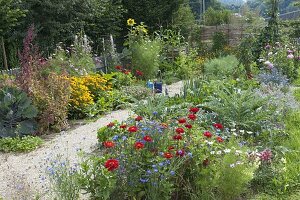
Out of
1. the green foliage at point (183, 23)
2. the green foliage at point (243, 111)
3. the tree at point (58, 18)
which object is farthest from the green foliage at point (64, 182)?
the green foliage at point (183, 23)

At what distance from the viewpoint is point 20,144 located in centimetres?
555

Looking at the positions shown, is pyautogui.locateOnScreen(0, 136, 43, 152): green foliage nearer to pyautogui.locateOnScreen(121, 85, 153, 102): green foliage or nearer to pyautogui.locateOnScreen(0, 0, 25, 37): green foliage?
pyautogui.locateOnScreen(121, 85, 153, 102): green foliage

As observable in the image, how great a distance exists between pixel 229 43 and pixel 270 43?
4.39 metres

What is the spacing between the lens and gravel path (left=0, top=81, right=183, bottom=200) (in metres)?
3.94

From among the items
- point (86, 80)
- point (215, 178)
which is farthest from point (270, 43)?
point (215, 178)

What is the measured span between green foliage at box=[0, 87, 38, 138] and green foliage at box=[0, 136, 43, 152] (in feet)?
0.62

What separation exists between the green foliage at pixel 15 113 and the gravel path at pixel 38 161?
1.53 feet

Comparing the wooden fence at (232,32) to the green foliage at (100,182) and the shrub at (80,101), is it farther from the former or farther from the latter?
the green foliage at (100,182)

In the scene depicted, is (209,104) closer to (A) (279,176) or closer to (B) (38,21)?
(A) (279,176)

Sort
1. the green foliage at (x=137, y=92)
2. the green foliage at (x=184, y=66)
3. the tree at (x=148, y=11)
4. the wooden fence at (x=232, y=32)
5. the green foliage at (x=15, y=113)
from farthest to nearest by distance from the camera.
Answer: the tree at (x=148, y=11), the wooden fence at (x=232, y=32), the green foliage at (x=184, y=66), the green foliage at (x=137, y=92), the green foliage at (x=15, y=113)

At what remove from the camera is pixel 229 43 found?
15164 millimetres

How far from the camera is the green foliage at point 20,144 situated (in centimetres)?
551

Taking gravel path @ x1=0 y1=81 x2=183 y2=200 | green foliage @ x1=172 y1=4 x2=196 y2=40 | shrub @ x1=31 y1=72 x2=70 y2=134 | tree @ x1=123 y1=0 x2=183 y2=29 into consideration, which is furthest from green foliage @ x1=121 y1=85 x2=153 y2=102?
tree @ x1=123 y1=0 x2=183 y2=29

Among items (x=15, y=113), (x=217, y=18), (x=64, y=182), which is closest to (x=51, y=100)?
(x=15, y=113)
